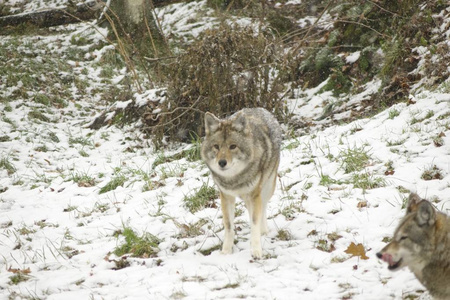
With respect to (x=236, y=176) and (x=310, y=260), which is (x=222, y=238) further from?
(x=310, y=260)

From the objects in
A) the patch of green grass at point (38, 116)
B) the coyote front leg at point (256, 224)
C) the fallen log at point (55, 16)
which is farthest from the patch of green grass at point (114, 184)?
the fallen log at point (55, 16)

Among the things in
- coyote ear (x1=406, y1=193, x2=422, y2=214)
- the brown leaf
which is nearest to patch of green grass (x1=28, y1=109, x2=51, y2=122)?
the brown leaf

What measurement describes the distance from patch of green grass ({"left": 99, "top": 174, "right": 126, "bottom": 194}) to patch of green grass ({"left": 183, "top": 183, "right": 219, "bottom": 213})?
170 centimetres

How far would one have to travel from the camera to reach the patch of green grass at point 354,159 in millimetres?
5664

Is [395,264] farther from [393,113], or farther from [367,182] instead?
[393,113]

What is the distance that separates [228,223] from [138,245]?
42.7 inches

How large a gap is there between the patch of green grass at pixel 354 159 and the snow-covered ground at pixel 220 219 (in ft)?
0.08

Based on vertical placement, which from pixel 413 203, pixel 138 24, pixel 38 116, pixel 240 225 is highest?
pixel 138 24

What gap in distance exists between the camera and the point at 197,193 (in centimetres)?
582

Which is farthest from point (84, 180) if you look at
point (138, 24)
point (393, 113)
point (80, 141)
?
point (138, 24)

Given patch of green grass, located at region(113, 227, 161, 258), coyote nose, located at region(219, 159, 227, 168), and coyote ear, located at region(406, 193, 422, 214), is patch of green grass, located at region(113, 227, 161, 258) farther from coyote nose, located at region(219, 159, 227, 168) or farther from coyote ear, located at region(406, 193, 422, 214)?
coyote ear, located at region(406, 193, 422, 214)

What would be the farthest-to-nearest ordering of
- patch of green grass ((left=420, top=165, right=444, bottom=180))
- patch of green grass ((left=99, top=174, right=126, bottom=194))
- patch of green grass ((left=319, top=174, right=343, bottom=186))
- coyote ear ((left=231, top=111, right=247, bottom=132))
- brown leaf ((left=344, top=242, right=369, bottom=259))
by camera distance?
patch of green grass ((left=99, top=174, right=126, bottom=194)) → patch of green grass ((left=319, top=174, right=343, bottom=186)) → patch of green grass ((left=420, top=165, right=444, bottom=180)) → coyote ear ((left=231, top=111, right=247, bottom=132)) → brown leaf ((left=344, top=242, right=369, bottom=259))

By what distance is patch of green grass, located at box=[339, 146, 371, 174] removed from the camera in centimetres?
566

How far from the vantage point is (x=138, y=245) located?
453 cm
